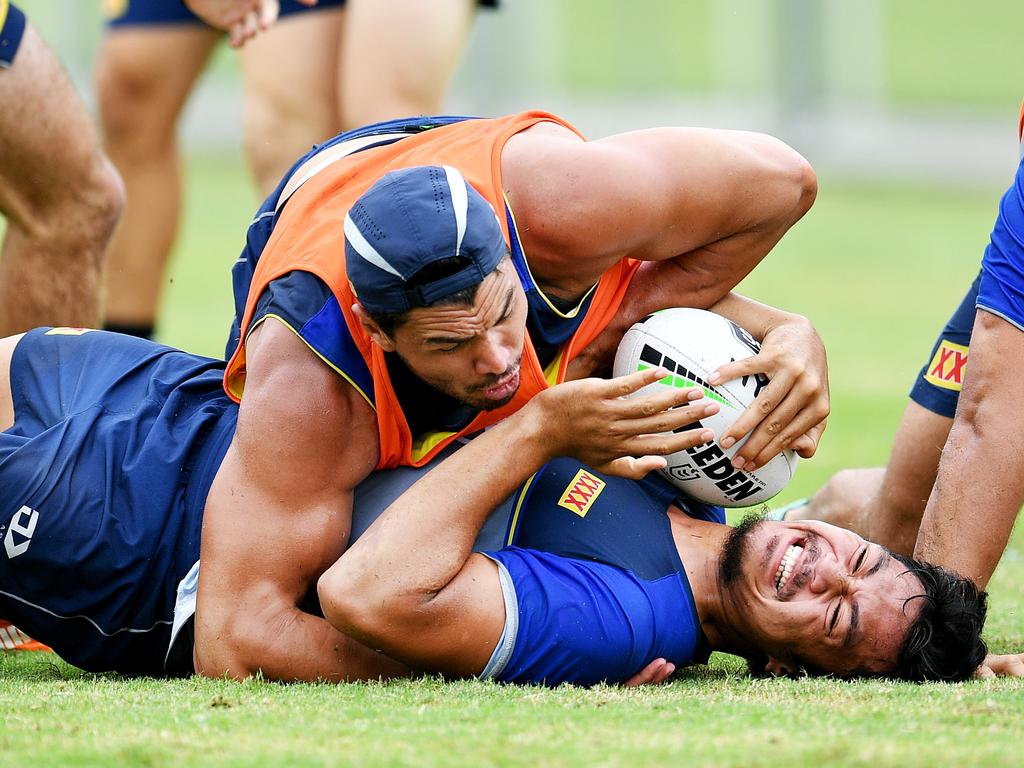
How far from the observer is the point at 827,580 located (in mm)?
4629

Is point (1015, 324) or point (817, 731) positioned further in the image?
point (1015, 324)

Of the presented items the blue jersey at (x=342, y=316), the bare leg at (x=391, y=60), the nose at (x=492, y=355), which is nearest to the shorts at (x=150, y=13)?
the bare leg at (x=391, y=60)

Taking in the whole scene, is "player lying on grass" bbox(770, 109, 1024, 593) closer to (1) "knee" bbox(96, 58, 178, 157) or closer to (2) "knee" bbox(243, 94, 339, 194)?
(2) "knee" bbox(243, 94, 339, 194)

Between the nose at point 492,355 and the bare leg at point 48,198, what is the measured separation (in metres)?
2.64

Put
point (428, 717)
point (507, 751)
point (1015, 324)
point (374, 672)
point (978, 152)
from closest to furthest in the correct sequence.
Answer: point (507, 751)
point (428, 717)
point (374, 672)
point (1015, 324)
point (978, 152)

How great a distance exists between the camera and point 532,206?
A: 467 centimetres

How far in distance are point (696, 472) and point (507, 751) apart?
5.61 feet

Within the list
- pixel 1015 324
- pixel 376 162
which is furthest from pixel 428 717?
pixel 1015 324

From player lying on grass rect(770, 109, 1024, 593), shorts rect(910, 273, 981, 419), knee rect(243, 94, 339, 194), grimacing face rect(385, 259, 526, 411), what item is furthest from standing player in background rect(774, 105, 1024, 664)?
knee rect(243, 94, 339, 194)

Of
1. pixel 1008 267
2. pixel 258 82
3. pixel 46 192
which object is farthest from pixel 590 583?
pixel 258 82

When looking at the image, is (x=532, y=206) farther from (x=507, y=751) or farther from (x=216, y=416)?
(x=507, y=751)

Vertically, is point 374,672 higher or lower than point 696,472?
lower

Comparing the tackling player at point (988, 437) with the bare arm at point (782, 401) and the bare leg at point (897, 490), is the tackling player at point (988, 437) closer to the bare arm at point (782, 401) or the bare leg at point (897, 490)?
the bare arm at point (782, 401)

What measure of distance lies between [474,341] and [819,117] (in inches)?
1021
